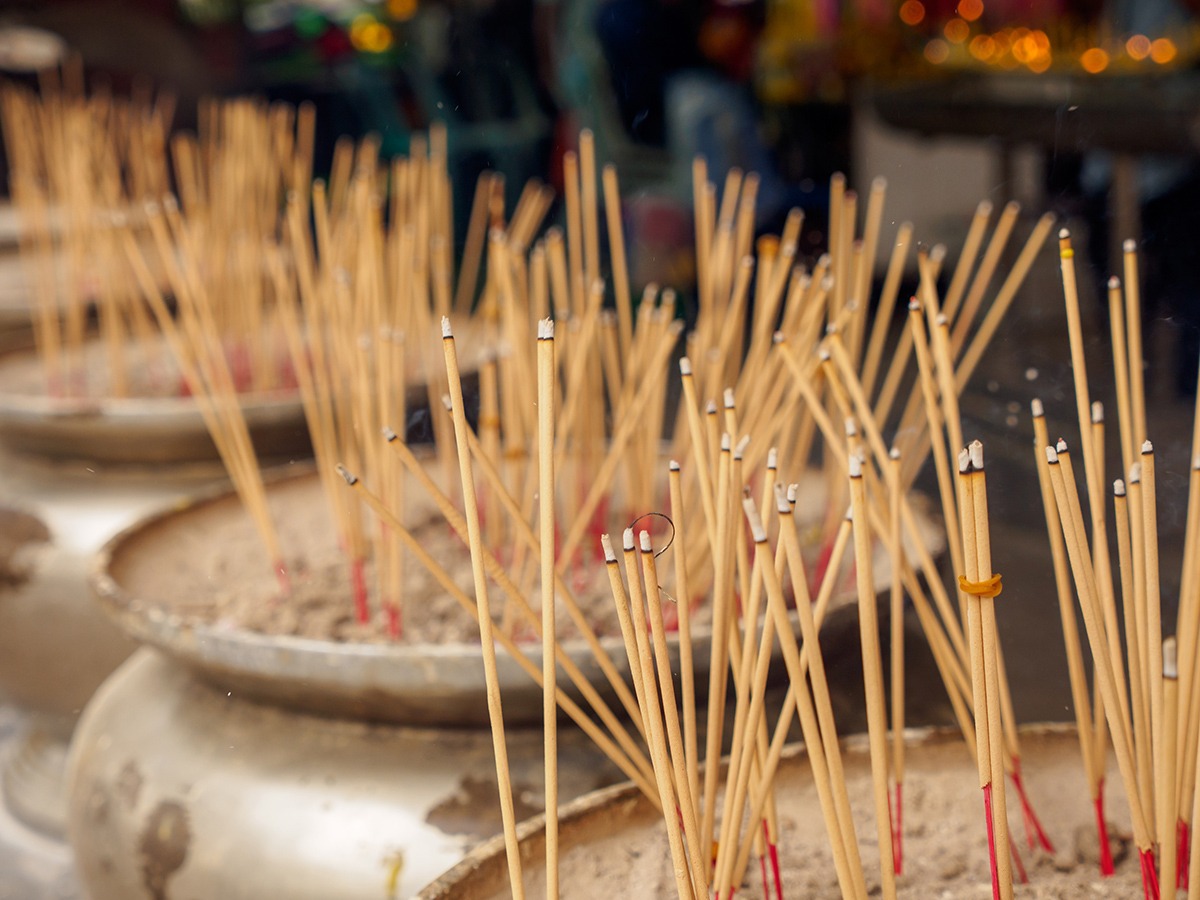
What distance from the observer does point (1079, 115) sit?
1329 mm

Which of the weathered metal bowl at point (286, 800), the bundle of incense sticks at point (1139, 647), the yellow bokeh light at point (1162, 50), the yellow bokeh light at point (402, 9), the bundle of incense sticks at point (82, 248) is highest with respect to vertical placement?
the yellow bokeh light at point (402, 9)

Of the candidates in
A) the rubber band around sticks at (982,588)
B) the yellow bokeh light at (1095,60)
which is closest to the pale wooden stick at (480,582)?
the rubber band around sticks at (982,588)

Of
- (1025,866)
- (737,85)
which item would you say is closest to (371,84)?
(737,85)

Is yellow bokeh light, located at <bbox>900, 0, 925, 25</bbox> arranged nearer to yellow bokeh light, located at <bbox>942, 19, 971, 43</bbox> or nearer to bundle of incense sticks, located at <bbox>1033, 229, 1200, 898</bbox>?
yellow bokeh light, located at <bbox>942, 19, 971, 43</bbox>

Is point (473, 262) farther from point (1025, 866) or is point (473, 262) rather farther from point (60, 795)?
point (1025, 866)

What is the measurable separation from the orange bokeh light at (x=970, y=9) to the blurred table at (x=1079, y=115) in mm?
352

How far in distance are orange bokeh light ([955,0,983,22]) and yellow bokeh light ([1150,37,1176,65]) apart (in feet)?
1.43

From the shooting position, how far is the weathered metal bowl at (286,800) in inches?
27.4

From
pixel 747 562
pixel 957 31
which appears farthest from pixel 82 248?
pixel 957 31

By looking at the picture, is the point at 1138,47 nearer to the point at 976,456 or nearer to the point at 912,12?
the point at 912,12

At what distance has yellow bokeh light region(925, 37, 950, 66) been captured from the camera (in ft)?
6.59

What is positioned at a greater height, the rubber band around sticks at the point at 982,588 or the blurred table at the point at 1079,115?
the blurred table at the point at 1079,115

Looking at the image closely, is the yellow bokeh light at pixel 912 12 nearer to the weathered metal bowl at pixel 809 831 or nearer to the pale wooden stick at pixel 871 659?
the weathered metal bowl at pixel 809 831

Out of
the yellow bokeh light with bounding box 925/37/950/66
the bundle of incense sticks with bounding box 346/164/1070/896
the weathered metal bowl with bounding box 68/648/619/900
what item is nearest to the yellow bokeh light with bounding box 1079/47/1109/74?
the yellow bokeh light with bounding box 925/37/950/66
